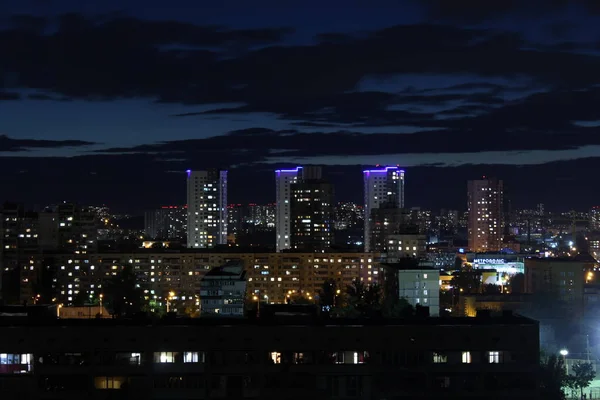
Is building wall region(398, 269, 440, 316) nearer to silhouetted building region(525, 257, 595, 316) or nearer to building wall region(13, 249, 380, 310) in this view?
silhouetted building region(525, 257, 595, 316)

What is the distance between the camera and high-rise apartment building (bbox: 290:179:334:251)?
64938 millimetres

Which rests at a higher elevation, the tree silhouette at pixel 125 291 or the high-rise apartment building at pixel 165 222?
the high-rise apartment building at pixel 165 222

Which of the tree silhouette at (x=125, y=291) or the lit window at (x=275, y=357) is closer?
the lit window at (x=275, y=357)

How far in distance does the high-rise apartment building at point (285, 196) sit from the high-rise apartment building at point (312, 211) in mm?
634

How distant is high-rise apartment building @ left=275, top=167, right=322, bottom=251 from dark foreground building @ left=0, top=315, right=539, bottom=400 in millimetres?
49941

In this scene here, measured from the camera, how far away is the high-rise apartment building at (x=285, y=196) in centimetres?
6756

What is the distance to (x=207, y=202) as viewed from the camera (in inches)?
2822

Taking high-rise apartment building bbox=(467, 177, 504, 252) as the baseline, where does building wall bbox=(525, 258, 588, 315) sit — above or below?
below

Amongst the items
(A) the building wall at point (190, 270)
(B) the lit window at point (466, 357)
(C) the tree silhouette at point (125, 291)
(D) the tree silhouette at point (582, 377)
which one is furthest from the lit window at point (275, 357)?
(A) the building wall at point (190, 270)

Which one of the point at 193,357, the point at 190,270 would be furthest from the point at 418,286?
the point at 193,357

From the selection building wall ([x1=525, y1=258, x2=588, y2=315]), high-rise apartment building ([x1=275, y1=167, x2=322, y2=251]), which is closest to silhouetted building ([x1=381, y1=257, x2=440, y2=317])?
building wall ([x1=525, y1=258, x2=588, y2=315])

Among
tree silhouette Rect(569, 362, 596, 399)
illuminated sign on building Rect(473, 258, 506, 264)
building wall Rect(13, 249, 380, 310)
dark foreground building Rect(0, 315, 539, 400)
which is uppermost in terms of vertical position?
illuminated sign on building Rect(473, 258, 506, 264)

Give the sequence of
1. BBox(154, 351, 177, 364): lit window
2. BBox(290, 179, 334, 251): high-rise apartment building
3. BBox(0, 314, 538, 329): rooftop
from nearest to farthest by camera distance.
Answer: BBox(154, 351, 177, 364): lit window, BBox(0, 314, 538, 329): rooftop, BBox(290, 179, 334, 251): high-rise apartment building

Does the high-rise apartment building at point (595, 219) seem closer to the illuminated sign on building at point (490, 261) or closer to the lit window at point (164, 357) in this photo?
the illuminated sign on building at point (490, 261)
